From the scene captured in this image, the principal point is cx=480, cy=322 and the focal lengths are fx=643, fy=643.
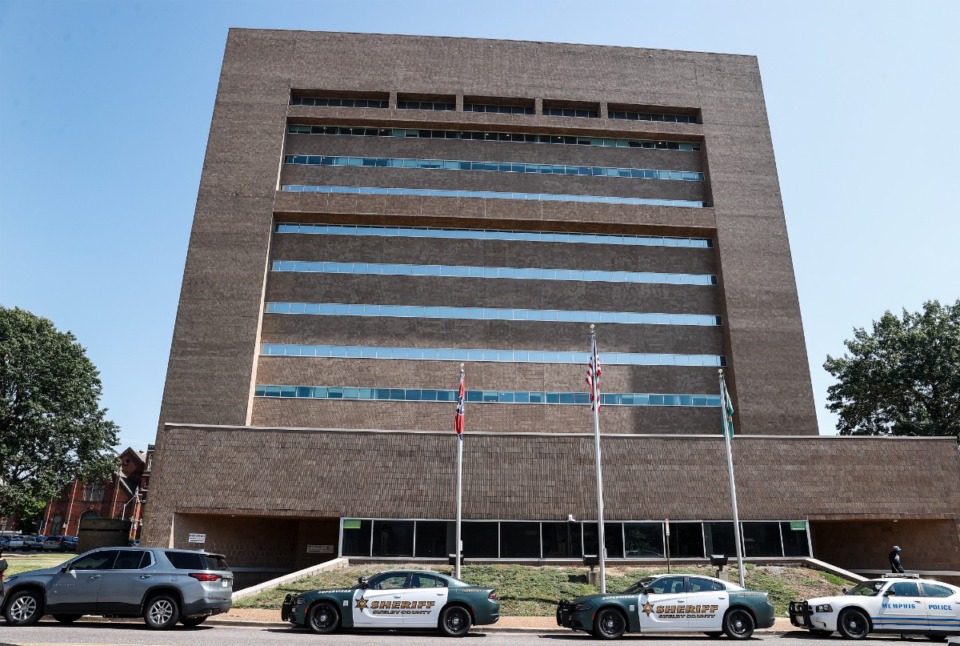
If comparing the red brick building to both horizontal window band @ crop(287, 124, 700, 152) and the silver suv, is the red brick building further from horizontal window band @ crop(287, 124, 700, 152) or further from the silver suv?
the silver suv

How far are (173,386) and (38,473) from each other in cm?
1810

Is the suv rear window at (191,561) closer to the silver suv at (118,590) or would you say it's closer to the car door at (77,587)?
the silver suv at (118,590)

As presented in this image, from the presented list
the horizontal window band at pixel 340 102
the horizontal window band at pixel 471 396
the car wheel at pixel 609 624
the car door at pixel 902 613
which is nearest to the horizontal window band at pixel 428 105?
the horizontal window band at pixel 340 102

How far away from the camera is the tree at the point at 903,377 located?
41.1 m

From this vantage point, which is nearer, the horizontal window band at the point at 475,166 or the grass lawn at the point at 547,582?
the grass lawn at the point at 547,582

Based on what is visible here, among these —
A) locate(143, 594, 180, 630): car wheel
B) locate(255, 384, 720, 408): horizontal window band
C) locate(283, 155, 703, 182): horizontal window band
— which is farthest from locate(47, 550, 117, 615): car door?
locate(283, 155, 703, 182): horizontal window band

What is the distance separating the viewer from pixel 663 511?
91.5 feet

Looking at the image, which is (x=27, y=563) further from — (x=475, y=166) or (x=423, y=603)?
(x=475, y=166)

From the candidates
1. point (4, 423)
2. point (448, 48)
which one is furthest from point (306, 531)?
point (448, 48)

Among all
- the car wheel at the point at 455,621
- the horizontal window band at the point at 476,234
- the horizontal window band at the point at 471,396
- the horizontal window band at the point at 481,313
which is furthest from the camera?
the horizontal window band at the point at 476,234

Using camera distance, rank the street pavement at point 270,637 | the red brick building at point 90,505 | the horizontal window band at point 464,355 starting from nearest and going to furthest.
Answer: the street pavement at point 270,637 → the horizontal window band at point 464,355 → the red brick building at point 90,505

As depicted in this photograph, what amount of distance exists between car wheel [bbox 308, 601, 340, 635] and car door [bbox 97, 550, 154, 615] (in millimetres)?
3662

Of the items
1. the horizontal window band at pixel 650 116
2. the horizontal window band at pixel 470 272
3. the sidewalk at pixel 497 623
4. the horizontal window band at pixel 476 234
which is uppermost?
the horizontal window band at pixel 650 116

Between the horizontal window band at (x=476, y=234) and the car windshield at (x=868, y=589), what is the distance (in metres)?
27.0
